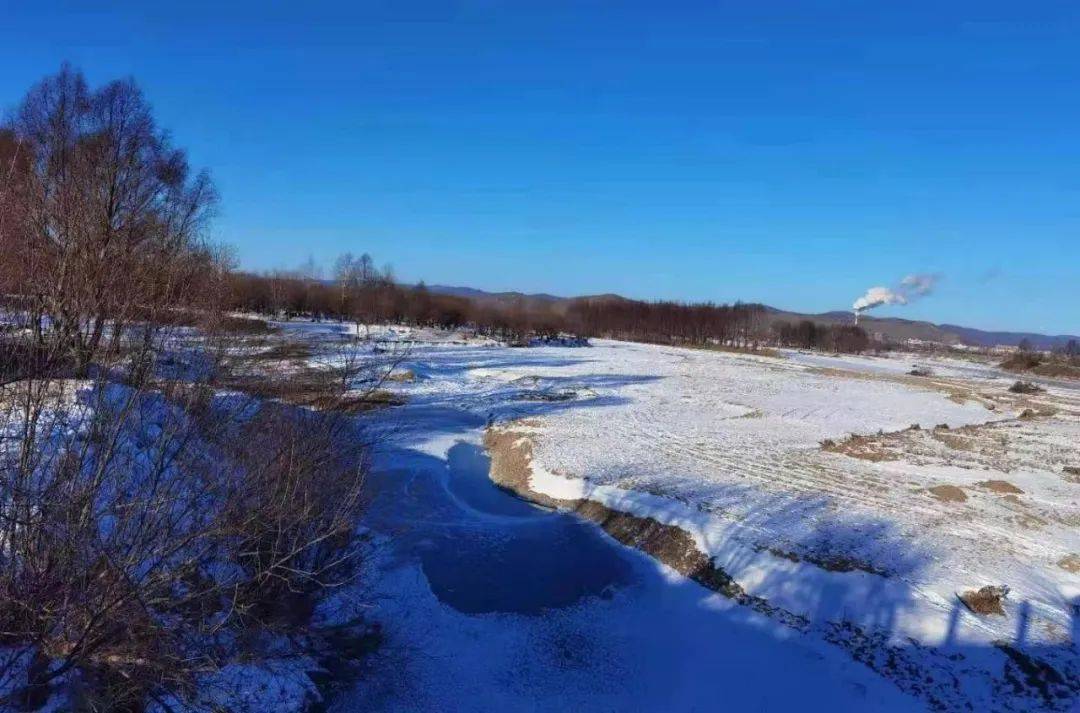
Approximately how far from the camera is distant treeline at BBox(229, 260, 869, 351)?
8488 cm

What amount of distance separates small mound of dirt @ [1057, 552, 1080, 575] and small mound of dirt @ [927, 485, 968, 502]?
3.83m

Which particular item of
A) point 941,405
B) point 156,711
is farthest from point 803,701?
point 941,405

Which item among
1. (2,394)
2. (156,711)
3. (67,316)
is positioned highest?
(67,316)

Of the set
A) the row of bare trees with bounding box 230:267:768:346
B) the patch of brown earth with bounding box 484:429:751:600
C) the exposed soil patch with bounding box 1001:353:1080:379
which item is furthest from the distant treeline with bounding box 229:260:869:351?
the patch of brown earth with bounding box 484:429:751:600

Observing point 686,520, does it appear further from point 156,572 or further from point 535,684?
point 156,572

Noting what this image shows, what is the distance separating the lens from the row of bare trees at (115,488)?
5.15m

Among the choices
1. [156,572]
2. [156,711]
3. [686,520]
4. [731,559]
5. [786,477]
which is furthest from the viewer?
[786,477]

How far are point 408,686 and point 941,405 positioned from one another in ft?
A: 133

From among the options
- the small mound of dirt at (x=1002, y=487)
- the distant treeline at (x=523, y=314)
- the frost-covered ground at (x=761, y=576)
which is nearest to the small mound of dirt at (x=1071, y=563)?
the frost-covered ground at (x=761, y=576)

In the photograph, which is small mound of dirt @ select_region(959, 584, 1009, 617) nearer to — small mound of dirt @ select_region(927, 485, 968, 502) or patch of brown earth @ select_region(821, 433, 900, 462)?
small mound of dirt @ select_region(927, 485, 968, 502)

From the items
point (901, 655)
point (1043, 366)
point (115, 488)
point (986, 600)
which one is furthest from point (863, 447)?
point (1043, 366)

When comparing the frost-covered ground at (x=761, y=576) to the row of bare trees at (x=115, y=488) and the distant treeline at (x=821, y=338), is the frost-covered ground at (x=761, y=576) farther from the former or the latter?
the distant treeline at (x=821, y=338)

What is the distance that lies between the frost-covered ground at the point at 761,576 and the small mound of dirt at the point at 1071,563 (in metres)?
0.05

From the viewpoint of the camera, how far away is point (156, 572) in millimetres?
5785
